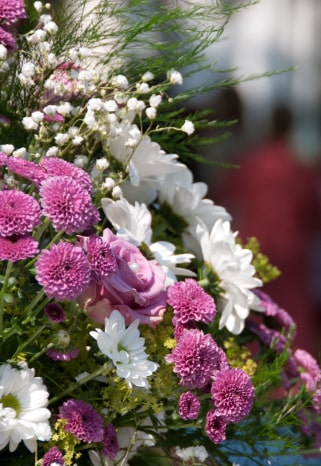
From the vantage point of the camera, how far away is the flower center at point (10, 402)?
0.80 metres

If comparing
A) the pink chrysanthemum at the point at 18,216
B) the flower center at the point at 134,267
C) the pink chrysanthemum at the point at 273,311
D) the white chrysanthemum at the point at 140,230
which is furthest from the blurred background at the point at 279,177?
the pink chrysanthemum at the point at 18,216

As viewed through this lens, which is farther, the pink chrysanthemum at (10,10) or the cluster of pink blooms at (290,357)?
the cluster of pink blooms at (290,357)

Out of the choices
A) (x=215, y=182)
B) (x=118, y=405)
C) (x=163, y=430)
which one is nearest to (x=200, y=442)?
(x=163, y=430)

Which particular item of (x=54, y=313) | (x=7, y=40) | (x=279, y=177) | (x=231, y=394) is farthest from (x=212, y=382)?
(x=279, y=177)

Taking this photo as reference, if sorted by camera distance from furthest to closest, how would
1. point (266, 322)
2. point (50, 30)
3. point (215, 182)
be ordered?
point (215, 182)
point (266, 322)
point (50, 30)

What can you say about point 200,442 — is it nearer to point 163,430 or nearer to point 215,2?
point 163,430

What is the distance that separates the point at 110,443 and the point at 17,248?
19cm

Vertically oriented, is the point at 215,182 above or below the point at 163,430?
below

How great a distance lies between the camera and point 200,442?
0.95 m

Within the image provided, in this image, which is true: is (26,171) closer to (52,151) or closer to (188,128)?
(52,151)

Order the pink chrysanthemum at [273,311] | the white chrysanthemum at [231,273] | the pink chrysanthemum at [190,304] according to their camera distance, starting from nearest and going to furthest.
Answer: the pink chrysanthemum at [190,304] < the white chrysanthemum at [231,273] < the pink chrysanthemum at [273,311]

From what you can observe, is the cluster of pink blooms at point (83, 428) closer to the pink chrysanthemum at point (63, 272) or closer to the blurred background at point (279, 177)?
the pink chrysanthemum at point (63, 272)

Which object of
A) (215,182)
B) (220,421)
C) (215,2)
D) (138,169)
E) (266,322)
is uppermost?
(215,2)

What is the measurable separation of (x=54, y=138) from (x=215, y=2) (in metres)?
0.26
